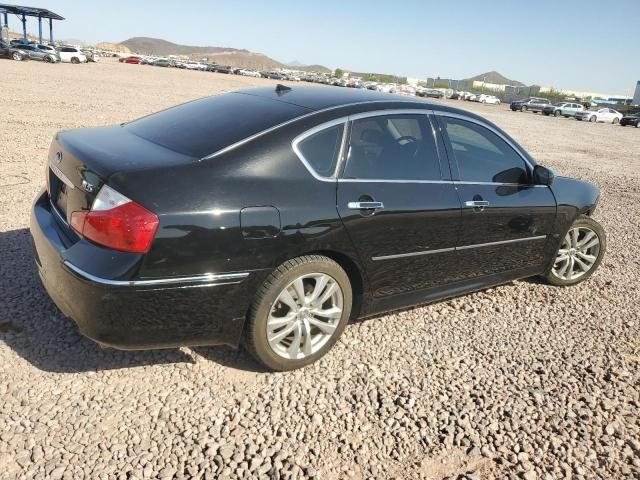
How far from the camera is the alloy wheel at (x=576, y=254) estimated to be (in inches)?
188

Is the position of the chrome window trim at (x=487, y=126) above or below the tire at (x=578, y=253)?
above

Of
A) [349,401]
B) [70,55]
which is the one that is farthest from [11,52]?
[349,401]

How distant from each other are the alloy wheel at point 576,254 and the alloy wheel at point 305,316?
2.61m

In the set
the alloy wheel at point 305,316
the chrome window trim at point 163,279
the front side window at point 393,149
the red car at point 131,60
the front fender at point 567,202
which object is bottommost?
the red car at point 131,60

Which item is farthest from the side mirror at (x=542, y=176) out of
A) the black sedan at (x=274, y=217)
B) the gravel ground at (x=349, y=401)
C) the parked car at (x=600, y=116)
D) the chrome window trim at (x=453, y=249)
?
the parked car at (x=600, y=116)

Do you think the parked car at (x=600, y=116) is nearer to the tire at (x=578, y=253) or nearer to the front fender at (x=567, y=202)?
the tire at (x=578, y=253)

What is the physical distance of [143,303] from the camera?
252 cm

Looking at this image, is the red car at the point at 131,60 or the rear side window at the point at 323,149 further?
the red car at the point at 131,60

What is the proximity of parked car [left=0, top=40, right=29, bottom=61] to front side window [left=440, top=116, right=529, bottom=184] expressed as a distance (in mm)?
47691

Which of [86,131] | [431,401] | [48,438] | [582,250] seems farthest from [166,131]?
[582,250]

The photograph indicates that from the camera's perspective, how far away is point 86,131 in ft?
11.1

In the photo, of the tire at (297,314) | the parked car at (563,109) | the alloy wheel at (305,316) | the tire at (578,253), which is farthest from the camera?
the parked car at (563,109)

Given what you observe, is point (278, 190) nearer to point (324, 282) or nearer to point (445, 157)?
point (324, 282)

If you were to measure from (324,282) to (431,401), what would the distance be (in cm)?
94
